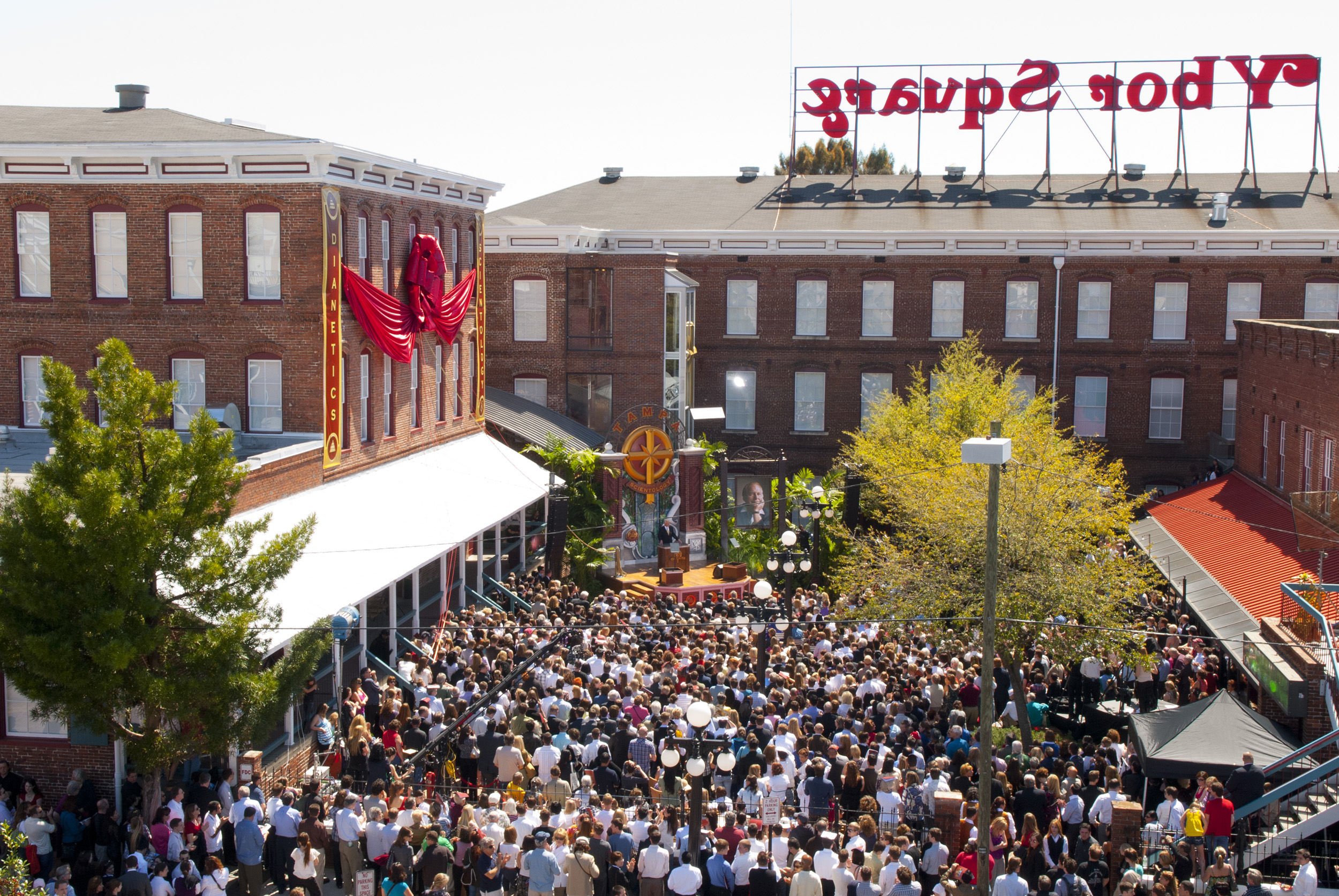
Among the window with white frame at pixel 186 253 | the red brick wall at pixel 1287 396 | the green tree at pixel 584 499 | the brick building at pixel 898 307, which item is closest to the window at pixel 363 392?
the window with white frame at pixel 186 253

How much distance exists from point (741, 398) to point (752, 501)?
6.04m

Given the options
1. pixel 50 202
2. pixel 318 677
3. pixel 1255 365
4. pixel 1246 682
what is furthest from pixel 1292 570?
pixel 50 202

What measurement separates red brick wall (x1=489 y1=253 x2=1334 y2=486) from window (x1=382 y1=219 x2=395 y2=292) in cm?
1310

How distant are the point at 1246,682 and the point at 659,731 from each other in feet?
38.8

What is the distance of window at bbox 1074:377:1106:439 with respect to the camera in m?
46.0

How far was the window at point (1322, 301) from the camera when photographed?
1738 inches

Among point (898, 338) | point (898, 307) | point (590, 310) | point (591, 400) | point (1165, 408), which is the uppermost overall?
point (898, 307)

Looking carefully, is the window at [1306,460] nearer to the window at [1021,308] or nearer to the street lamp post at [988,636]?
the window at [1021,308]

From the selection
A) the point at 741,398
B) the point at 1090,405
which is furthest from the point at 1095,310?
the point at 741,398

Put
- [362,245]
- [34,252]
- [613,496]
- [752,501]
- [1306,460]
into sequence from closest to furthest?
[34,252], [362,245], [1306,460], [613,496], [752,501]

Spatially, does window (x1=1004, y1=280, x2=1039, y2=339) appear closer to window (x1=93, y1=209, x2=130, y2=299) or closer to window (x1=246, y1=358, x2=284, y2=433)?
window (x1=246, y1=358, x2=284, y2=433)

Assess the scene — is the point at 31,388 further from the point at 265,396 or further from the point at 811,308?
the point at 811,308

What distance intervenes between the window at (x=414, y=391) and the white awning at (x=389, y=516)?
812mm

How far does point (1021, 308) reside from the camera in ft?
151
